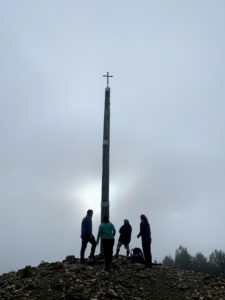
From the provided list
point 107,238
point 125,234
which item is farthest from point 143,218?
point 107,238

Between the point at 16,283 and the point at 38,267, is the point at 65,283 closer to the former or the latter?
the point at 16,283

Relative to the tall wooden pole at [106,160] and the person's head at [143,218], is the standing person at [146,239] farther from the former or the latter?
the tall wooden pole at [106,160]

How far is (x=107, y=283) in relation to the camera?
11.7 meters

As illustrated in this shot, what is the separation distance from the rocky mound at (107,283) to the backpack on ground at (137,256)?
3.46ft

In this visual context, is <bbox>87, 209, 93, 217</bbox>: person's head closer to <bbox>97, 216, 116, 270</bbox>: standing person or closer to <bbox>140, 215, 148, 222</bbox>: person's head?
<bbox>97, 216, 116, 270</bbox>: standing person

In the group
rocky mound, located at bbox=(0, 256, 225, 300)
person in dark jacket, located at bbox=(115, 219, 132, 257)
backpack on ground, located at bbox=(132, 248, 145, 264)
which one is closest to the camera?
rocky mound, located at bbox=(0, 256, 225, 300)

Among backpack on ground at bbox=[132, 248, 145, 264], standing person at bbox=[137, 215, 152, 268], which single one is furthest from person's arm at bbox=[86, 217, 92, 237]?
backpack on ground at bbox=[132, 248, 145, 264]

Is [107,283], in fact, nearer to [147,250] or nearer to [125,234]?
[147,250]

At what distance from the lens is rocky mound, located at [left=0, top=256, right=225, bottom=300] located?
1084 centimetres

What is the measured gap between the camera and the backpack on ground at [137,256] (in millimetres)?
16000

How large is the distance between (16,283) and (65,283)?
220cm

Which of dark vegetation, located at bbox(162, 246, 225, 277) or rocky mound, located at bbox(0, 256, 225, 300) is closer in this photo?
rocky mound, located at bbox(0, 256, 225, 300)

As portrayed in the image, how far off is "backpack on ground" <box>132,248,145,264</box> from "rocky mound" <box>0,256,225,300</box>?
1055mm

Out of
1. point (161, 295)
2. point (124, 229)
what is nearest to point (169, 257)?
point (124, 229)
